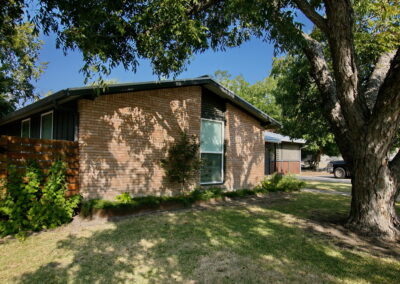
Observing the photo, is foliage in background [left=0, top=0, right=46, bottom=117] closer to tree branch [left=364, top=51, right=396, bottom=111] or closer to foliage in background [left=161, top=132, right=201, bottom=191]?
foliage in background [left=161, top=132, right=201, bottom=191]

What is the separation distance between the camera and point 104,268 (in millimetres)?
3719

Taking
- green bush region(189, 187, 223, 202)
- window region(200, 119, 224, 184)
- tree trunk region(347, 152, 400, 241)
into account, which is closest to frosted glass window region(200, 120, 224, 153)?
window region(200, 119, 224, 184)

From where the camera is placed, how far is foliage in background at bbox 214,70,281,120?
3691 cm

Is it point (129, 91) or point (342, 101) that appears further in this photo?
point (129, 91)

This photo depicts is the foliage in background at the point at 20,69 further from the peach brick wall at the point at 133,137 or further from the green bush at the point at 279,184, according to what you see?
the green bush at the point at 279,184

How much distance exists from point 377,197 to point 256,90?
1372 inches

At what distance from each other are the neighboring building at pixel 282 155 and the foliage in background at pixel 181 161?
13429mm

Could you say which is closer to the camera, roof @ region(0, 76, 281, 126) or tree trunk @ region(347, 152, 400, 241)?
tree trunk @ region(347, 152, 400, 241)

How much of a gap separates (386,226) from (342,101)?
266cm

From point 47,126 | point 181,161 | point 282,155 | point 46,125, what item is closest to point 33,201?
point 47,126

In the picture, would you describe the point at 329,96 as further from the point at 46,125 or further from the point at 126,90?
the point at 46,125

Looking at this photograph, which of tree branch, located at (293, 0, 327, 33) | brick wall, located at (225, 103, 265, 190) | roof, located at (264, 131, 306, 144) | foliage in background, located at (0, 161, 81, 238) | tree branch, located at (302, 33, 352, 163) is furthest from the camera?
roof, located at (264, 131, 306, 144)

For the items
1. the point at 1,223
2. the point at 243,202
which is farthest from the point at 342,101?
the point at 1,223

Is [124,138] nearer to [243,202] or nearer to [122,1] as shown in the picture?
[122,1]
